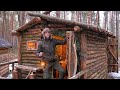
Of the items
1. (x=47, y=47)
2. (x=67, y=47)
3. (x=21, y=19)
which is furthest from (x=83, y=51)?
(x=21, y=19)

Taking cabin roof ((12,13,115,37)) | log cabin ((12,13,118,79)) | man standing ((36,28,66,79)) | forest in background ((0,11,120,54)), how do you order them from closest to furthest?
log cabin ((12,13,118,79)), man standing ((36,28,66,79)), cabin roof ((12,13,115,37)), forest in background ((0,11,120,54))

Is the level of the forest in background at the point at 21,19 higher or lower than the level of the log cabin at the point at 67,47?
higher

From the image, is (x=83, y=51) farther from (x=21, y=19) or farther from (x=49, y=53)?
(x=21, y=19)

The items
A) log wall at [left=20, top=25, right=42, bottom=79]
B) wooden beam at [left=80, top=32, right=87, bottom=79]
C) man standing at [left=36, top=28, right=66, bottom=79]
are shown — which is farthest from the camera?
log wall at [left=20, top=25, right=42, bottom=79]

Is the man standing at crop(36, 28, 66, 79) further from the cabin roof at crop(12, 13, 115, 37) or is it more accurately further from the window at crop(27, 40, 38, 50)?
the window at crop(27, 40, 38, 50)

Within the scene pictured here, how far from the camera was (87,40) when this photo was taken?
8.42 m

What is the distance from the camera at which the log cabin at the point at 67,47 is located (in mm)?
6398

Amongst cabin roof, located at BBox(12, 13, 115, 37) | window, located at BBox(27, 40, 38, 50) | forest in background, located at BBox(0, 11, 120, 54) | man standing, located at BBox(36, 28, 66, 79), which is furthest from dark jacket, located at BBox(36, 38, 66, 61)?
forest in background, located at BBox(0, 11, 120, 54)

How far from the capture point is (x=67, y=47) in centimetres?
643

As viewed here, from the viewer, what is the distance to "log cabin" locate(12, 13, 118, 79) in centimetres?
640

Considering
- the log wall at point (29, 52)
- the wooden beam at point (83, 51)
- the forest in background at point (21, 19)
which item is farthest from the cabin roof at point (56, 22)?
the forest in background at point (21, 19)

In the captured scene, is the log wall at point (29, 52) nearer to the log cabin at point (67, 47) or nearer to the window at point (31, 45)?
the log cabin at point (67, 47)
